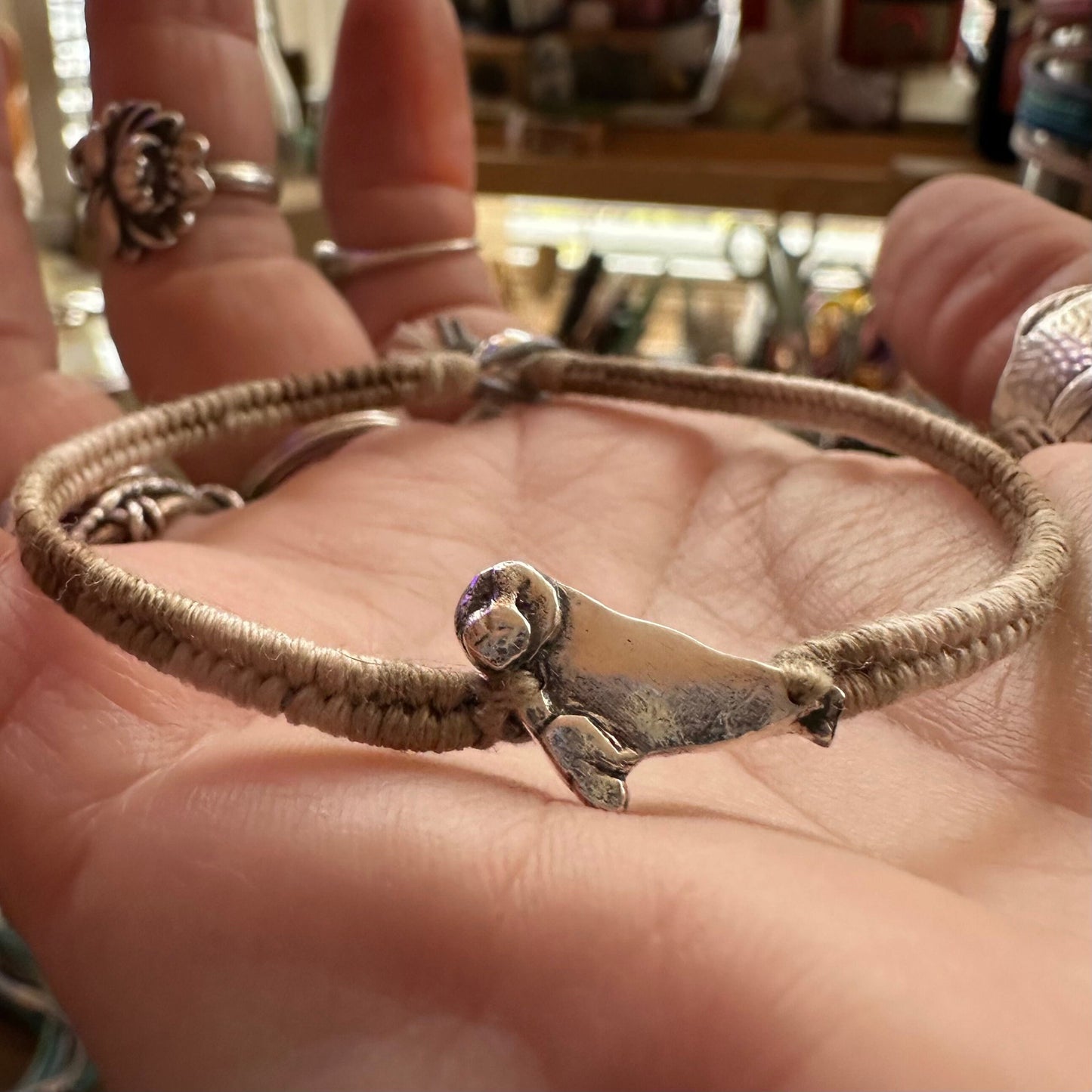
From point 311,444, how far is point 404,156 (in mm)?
217

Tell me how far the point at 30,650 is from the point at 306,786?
11cm

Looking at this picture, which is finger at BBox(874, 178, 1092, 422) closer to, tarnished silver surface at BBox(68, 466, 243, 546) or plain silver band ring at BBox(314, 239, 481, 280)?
plain silver band ring at BBox(314, 239, 481, 280)

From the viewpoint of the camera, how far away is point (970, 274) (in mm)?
560

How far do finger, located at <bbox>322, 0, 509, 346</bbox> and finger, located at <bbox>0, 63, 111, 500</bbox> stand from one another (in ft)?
0.64

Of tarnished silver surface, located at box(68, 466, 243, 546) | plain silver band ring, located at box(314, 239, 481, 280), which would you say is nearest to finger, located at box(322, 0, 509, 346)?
plain silver band ring, located at box(314, 239, 481, 280)

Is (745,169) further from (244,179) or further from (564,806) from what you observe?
(564,806)

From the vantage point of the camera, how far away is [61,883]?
0.28 m

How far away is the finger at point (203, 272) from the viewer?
22.9 inches

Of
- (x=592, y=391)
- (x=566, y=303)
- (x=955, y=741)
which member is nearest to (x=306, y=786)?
(x=955, y=741)

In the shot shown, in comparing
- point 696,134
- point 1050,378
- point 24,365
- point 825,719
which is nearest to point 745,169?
point 696,134

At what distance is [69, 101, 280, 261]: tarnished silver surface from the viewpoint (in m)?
0.57

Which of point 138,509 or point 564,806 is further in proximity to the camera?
point 138,509

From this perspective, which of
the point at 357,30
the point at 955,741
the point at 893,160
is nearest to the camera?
the point at 955,741

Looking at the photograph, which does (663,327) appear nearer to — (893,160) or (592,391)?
(893,160)
